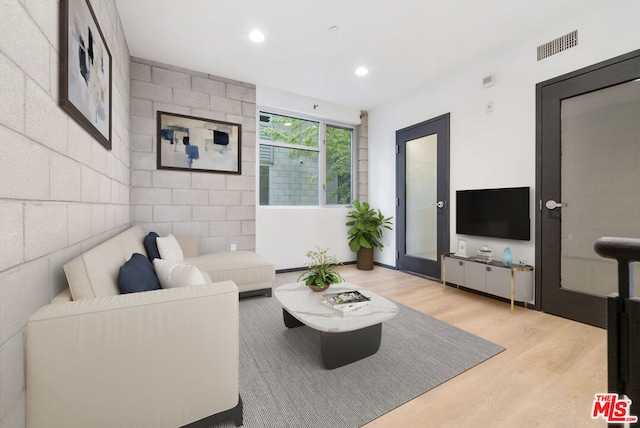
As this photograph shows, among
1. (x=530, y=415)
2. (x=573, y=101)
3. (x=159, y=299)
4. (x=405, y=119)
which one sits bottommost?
(x=530, y=415)

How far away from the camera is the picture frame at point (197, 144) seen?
3.45m

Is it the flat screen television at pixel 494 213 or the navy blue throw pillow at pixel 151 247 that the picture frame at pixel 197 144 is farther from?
the flat screen television at pixel 494 213

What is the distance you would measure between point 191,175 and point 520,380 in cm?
388

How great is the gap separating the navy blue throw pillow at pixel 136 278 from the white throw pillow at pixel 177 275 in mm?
44

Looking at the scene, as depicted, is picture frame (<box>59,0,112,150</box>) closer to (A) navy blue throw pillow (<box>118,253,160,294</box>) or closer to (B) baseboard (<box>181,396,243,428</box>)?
(A) navy blue throw pillow (<box>118,253,160,294</box>)

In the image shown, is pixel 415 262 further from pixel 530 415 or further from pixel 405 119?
pixel 530 415

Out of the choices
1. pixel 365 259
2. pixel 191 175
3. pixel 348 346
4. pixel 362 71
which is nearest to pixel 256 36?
pixel 362 71

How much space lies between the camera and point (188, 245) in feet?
11.0

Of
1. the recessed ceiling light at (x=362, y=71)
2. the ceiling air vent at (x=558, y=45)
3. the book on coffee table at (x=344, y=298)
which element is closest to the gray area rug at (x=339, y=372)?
the book on coffee table at (x=344, y=298)

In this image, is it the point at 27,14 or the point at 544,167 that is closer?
the point at 27,14

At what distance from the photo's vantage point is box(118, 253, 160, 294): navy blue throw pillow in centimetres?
131

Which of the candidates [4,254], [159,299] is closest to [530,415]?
[159,299]

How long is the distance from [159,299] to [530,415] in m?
1.87

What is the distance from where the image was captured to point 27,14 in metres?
0.96
